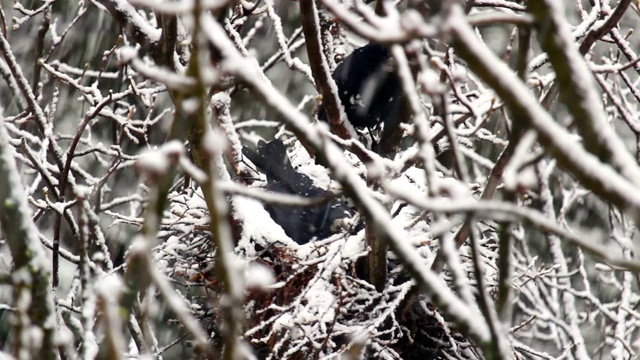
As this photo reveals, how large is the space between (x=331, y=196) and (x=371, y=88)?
103 cm

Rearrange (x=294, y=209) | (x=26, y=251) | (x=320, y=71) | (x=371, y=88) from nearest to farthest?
(x=26, y=251) → (x=320, y=71) → (x=371, y=88) → (x=294, y=209)

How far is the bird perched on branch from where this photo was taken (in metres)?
2.43

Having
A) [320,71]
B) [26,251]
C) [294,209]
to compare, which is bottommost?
[26,251]

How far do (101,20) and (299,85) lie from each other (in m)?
1.67

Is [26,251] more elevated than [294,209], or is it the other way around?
[294,209]

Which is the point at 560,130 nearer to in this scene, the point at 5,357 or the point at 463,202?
the point at 463,202

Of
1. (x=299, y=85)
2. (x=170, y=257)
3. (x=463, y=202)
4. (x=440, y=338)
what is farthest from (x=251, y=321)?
(x=299, y=85)

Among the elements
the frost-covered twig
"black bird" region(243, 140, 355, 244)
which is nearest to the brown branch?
"black bird" region(243, 140, 355, 244)

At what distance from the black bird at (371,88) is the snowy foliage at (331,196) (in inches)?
0.5

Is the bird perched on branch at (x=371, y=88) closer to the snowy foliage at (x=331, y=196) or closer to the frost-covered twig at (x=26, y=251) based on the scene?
the snowy foliage at (x=331, y=196)

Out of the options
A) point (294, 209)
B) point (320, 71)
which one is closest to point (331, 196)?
point (320, 71)

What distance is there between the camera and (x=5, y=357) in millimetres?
1320

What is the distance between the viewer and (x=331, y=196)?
1.46 m

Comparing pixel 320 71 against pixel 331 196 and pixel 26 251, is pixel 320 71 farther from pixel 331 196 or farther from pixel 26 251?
pixel 26 251
